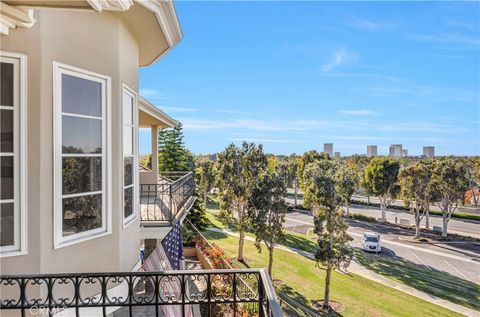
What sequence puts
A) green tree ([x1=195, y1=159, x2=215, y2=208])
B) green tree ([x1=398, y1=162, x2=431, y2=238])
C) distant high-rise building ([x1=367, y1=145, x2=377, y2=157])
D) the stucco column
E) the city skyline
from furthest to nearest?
distant high-rise building ([x1=367, y1=145, x2=377, y2=157]) < green tree ([x1=195, y1=159, x2=215, y2=208]) < green tree ([x1=398, y1=162, x2=431, y2=238]) < the stucco column < the city skyline

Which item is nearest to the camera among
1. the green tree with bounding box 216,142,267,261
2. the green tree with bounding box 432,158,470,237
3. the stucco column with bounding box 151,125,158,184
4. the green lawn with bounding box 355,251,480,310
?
the stucco column with bounding box 151,125,158,184

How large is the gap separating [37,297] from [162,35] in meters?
4.29

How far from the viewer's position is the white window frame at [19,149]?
3406mm

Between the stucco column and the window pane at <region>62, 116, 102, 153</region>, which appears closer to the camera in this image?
the window pane at <region>62, 116, 102, 153</region>

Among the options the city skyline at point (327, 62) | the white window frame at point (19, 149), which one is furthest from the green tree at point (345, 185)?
the white window frame at point (19, 149)

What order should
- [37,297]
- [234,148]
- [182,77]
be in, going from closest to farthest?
1. [37,297]
2. [234,148]
3. [182,77]

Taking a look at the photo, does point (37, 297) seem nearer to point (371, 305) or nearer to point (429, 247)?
point (371, 305)

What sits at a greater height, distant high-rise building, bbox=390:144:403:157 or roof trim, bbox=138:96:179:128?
distant high-rise building, bbox=390:144:403:157

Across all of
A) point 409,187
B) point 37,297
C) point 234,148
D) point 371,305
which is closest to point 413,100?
point 409,187

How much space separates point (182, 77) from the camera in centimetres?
3192

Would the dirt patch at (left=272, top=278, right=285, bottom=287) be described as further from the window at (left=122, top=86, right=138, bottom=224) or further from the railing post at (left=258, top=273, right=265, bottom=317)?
the railing post at (left=258, top=273, right=265, bottom=317)

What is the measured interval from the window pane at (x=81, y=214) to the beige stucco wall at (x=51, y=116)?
0.63 ft

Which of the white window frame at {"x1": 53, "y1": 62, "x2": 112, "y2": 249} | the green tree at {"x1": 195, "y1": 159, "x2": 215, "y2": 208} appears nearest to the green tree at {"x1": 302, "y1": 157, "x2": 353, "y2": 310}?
the white window frame at {"x1": 53, "y1": 62, "x2": 112, "y2": 249}

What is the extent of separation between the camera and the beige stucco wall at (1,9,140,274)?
348 cm
